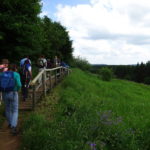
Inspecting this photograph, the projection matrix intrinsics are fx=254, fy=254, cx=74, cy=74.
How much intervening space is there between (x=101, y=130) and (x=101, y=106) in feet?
9.85

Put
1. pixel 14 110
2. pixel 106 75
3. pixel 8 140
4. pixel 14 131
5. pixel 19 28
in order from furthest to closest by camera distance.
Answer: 1. pixel 106 75
2. pixel 19 28
3. pixel 14 110
4. pixel 14 131
5. pixel 8 140

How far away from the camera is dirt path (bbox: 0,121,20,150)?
547 cm

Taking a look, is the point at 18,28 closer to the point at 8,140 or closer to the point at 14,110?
the point at 14,110

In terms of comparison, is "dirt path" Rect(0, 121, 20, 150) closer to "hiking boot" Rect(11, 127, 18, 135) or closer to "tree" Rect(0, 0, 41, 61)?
"hiking boot" Rect(11, 127, 18, 135)

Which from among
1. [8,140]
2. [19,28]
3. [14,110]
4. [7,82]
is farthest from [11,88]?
[19,28]

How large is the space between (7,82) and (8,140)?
54.3 inches

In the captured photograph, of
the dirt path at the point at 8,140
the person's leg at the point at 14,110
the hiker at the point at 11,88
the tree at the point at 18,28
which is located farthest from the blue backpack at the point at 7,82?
the tree at the point at 18,28

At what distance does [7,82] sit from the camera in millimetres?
6211

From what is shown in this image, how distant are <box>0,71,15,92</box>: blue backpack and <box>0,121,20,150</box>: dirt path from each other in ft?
3.52

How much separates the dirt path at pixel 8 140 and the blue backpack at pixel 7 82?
1.07 m

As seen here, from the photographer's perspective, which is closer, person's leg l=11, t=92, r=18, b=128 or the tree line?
person's leg l=11, t=92, r=18, b=128

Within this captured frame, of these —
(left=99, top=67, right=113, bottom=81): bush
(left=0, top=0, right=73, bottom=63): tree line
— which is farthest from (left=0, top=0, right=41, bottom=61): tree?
(left=99, top=67, right=113, bottom=81): bush

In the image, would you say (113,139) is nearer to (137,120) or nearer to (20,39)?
(137,120)

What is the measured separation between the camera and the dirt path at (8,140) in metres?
5.47
